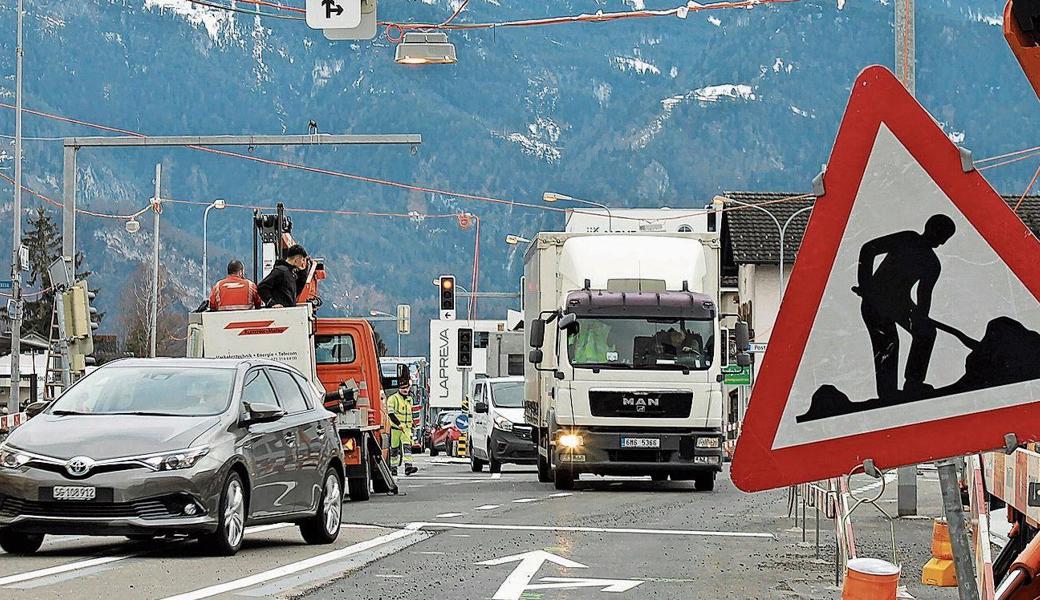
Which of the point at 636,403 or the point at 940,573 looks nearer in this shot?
the point at 940,573

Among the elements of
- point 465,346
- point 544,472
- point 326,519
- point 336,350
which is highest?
point 465,346

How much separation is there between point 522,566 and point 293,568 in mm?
1619

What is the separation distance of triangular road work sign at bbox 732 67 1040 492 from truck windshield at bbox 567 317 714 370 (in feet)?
66.5

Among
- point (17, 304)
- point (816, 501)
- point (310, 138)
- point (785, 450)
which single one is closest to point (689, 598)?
point (816, 501)

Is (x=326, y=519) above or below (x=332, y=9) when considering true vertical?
below

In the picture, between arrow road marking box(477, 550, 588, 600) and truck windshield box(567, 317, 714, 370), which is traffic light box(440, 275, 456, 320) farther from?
arrow road marking box(477, 550, 588, 600)

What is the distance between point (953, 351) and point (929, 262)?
235mm

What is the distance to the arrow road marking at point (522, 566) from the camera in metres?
10.8

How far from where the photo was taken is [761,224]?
77125 mm

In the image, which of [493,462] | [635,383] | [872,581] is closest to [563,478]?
[635,383]

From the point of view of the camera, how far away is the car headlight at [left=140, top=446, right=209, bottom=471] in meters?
12.5

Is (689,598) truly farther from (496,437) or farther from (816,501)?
Answer: (496,437)

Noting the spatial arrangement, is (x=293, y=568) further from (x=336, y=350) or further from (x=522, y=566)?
(x=336, y=350)

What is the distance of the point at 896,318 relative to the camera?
464 centimetres
